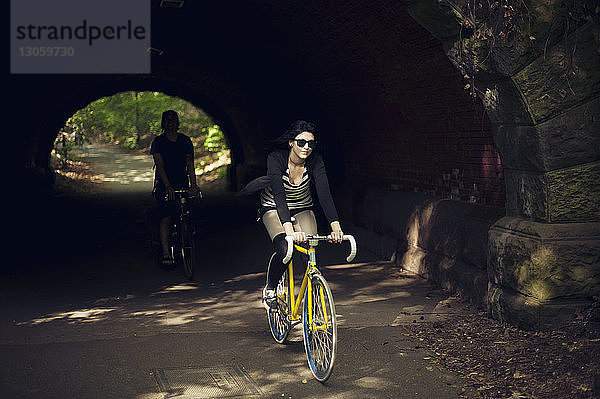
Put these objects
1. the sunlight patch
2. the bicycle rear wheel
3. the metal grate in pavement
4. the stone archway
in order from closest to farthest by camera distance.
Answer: the metal grate in pavement
the stone archway
the bicycle rear wheel
the sunlight patch

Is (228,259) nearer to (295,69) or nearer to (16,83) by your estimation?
(295,69)

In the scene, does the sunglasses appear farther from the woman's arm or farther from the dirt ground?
the dirt ground

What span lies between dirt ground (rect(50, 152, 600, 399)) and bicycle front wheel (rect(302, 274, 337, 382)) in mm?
889

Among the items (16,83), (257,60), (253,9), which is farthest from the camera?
(16,83)

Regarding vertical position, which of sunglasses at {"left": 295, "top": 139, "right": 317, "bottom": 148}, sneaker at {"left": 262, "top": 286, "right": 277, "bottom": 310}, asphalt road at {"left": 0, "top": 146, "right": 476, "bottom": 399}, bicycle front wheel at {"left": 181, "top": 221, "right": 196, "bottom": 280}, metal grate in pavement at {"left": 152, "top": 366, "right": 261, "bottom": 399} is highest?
sunglasses at {"left": 295, "top": 139, "right": 317, "bottom": 148}

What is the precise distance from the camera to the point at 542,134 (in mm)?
5926

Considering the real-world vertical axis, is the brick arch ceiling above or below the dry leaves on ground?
above

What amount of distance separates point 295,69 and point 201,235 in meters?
3.31

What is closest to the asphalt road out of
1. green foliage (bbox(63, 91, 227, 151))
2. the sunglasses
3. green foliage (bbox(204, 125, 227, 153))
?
the sunglasses

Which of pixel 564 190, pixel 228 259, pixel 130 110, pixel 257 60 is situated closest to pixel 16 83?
pixel 257 60

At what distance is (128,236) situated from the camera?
1338cm

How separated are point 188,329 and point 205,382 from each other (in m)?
1.54

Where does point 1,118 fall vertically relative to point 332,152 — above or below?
above

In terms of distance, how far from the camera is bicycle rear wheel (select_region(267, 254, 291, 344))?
589 cm
